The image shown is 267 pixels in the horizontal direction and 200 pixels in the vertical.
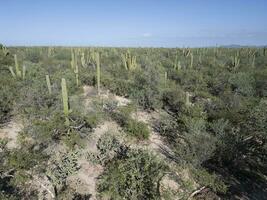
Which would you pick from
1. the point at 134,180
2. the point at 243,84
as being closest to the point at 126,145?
the point at 134,180

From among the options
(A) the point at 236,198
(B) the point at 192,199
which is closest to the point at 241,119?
(A) the point at 236,198

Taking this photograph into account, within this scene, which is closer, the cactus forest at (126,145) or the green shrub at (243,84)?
the cactus forest at (126,145)

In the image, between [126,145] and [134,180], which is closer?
[134,180]

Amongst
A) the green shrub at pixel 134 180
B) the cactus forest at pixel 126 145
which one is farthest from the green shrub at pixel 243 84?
the green shrub at pixel 134 180

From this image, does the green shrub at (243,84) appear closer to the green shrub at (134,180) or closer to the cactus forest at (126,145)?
the cactus forest at (126,145)

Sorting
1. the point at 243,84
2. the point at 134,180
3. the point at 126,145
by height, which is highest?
the point at 243,84

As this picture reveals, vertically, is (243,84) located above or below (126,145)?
above

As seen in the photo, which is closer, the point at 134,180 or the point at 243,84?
the point at 134,180

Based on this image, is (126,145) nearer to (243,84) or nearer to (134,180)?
(134,180)

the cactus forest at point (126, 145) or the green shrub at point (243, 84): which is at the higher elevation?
the green shrub at point (243, 84)

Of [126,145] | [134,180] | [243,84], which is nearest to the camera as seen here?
[134,180]

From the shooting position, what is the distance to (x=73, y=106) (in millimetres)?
11617

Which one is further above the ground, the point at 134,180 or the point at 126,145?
the point at 134,180

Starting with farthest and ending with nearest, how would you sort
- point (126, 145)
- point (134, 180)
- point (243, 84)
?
point (243, 84)
point (126, 145)
point (134, 180)
